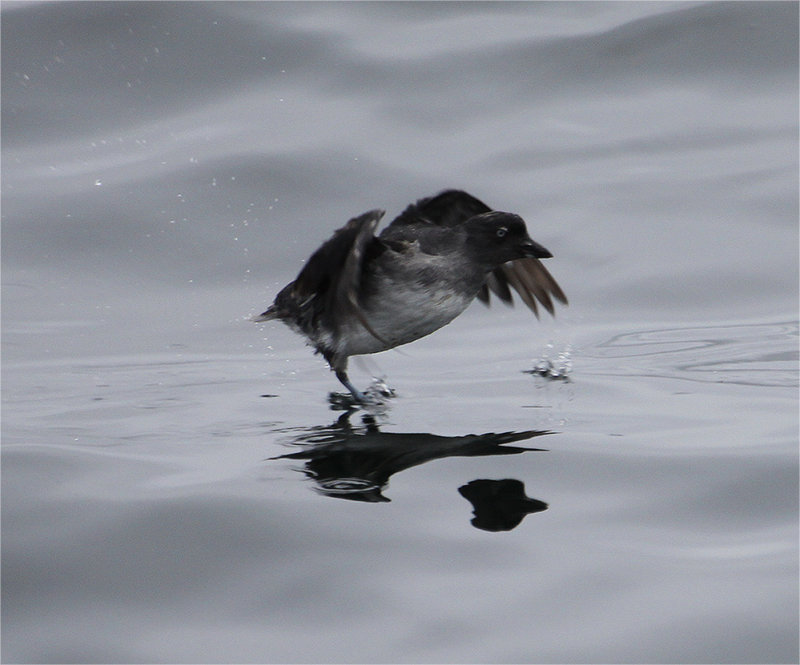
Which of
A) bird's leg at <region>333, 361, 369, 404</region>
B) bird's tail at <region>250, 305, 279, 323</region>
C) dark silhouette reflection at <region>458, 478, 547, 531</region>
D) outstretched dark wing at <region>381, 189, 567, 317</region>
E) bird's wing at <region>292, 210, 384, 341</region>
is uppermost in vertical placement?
outstretched dark wing at <region>381, 189, 567, 317</region>

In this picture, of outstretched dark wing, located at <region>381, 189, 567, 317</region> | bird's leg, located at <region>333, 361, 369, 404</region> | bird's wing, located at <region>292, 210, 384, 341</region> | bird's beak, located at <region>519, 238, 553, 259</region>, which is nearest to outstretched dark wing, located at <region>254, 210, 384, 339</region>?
bird's wing, located at <region>292, 210, 384, 341</region>

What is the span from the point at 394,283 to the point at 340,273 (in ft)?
1.63

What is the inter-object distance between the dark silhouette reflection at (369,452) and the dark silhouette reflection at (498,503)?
40cm

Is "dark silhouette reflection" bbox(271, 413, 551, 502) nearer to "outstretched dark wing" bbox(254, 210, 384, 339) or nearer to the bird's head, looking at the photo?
"outstretched dark wing" bbox(254, 210, 384, 339)

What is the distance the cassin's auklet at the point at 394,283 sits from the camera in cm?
754

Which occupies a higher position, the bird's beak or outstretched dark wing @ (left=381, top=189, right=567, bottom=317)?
outstretched dark wing @ (left=381, top=189, right=567, bottom=317)

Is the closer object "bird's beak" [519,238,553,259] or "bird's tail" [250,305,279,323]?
"bird's beak" [519,238,553,259]

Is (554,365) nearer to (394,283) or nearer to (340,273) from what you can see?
(394,283)

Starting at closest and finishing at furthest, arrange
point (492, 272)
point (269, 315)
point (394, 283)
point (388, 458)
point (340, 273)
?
point (388, 458) < point (340, 273) < point (394, 283) < point (269, 315) < point (492, 272)

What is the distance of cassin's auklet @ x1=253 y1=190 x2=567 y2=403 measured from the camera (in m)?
7.54

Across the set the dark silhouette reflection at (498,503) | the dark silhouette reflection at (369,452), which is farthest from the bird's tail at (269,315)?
the dark silhouette reflection at (498,503)

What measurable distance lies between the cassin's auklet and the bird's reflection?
682mm

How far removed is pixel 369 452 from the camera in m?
6.44

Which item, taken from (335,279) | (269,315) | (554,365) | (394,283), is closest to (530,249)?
(394,283)
